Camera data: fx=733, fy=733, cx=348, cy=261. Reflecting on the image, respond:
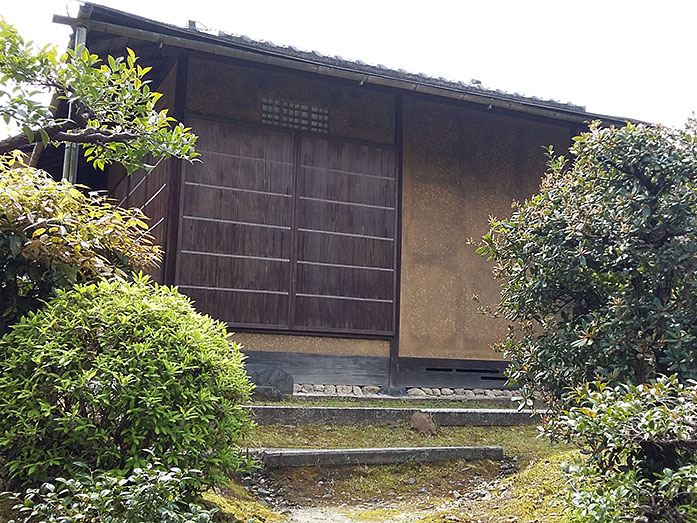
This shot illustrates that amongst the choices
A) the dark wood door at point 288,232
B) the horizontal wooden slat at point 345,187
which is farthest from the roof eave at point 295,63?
the horizontal wooden slat at point 345,187

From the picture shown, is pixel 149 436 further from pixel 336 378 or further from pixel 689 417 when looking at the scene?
pixel 336 378

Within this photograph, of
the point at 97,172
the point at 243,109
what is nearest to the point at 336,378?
the point at 243,109

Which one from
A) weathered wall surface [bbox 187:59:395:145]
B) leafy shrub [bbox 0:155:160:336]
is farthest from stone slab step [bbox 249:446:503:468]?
weathered wall surface [bbox 187:59:395:145]

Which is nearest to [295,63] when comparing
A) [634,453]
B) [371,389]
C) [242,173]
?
[242,173]

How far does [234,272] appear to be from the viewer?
830 centimetres

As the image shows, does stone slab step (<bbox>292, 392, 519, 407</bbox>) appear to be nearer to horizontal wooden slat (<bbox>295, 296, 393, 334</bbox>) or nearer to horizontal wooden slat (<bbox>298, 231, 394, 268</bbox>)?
horizontal wooden slat (<bbox>295, 296, 393, 334</bbox>)

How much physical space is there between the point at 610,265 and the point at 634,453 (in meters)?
1.17

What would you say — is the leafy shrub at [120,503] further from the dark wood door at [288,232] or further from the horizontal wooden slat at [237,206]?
the horizontal wooden slat at [237,206]

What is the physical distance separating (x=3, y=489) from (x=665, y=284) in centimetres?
359

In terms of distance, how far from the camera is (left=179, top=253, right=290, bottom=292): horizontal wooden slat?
26.6 ft

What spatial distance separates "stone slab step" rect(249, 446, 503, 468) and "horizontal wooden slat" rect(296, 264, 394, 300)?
123 inches

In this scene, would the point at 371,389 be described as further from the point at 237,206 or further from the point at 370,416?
the point at 237,206

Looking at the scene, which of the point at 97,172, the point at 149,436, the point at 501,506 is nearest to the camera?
the point at 149,436

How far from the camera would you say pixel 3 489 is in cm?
354
